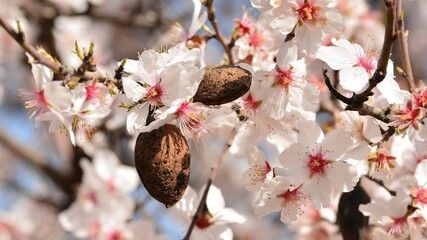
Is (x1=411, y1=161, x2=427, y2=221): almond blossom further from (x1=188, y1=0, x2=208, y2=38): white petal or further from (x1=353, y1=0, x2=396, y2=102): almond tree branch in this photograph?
(x1=188, y1=0, x2=208, y2=38): white petal

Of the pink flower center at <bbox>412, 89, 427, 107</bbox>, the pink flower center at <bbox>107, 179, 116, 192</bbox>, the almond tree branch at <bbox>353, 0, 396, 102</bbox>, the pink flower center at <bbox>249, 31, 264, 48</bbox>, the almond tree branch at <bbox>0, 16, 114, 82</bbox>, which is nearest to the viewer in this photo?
the almond tree branch at <bbox>353, 0, 396, 102</bbox>

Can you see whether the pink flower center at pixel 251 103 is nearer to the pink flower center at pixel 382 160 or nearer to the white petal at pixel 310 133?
the white petal at pixel 310 133

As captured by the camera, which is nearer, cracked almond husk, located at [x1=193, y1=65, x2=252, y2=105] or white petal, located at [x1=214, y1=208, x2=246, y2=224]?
cracked almond husk, located at [x1=193, y1=65, x2=252, y2=105]

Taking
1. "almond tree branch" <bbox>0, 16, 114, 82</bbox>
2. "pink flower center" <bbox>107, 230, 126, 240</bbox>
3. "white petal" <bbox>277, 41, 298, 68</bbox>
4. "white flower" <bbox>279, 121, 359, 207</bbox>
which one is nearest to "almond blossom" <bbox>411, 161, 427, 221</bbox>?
"white flower" <bbox>279, 121, 359, 207</bbox>

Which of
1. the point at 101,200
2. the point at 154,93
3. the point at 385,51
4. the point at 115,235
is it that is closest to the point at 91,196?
the point at 101,200

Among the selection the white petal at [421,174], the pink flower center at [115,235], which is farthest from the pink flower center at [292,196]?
the pink flower center at [115,235]

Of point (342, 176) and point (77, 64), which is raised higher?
point (342, 176)

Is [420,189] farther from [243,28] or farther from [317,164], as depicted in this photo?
[243,28]
